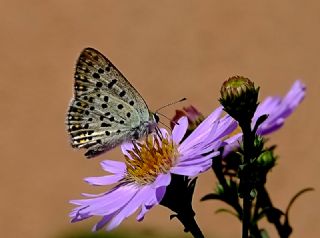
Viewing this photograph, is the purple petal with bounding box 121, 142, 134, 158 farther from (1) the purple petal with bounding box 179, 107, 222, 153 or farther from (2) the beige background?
(2) the beige background

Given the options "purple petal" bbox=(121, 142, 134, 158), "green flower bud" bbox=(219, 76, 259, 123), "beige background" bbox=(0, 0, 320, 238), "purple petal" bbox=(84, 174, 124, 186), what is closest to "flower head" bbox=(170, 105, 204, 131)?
"purple petal" bbox=(121, 142, 134, 158)

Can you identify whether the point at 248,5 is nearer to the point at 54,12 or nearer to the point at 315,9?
the point at 315,9

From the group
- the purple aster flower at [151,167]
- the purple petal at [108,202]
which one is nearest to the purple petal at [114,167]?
the purple aster flower at [151,167]

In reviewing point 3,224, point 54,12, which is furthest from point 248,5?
point 3,224

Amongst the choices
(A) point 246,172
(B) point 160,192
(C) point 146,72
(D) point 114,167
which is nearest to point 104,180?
(D) point 114,167

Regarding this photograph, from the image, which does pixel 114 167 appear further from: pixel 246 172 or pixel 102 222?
pixel 246 172

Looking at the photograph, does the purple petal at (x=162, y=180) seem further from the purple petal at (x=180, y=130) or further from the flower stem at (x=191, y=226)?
the purple petal at (x=180, y=130)
